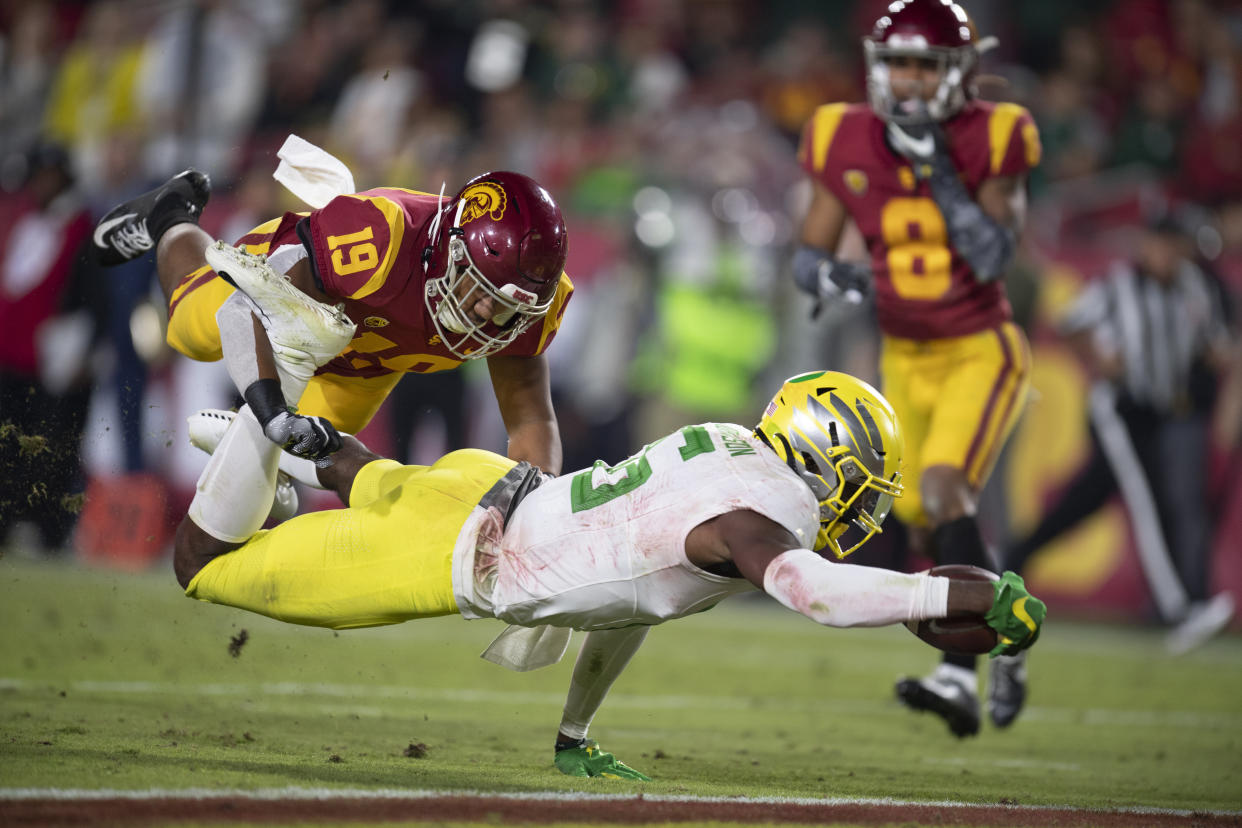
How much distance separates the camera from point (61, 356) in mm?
9805

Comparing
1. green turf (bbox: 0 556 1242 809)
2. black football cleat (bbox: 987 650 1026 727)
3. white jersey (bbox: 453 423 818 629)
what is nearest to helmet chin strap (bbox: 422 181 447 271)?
white jersey (bbox: 453 423 818 629)

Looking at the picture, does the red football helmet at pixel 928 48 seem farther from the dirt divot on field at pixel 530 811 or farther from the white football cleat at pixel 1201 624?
the white football cleat at pixel 1201 624

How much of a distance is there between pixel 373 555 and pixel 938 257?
2.77 metres

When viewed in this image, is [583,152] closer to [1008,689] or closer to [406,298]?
[1008,689]

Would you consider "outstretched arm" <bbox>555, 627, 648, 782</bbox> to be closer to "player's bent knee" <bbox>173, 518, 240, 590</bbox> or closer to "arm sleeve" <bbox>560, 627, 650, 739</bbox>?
"arm sleeve" <bbox>560, 627, 650, 739</bbox>

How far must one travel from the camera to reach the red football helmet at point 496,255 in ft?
13.5

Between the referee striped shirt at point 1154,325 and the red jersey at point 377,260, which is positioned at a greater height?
the red jersey at point 377,260

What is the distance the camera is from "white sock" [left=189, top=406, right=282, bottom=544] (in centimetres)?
425

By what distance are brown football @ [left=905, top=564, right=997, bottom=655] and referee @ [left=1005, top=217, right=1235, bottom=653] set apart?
623 cm

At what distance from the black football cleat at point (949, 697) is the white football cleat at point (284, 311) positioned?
8.06 ft

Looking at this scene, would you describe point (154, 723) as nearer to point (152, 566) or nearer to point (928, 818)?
point (928, 818)

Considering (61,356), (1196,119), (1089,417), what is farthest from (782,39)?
(61,356)

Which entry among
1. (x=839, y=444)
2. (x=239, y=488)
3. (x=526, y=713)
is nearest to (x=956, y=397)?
(x=526, y=713)

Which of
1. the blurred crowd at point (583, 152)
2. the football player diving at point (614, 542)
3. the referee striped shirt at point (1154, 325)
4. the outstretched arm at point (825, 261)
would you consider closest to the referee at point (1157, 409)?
the referee striped shirt at point (1154, 325)
